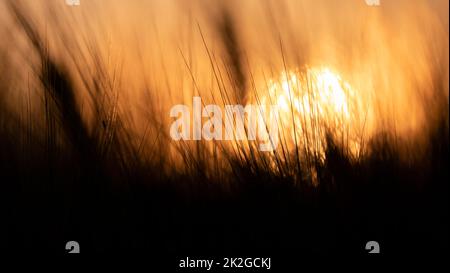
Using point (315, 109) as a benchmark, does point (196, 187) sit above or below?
below

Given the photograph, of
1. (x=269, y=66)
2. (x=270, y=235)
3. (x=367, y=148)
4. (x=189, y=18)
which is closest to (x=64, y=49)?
(x=189, y=18)

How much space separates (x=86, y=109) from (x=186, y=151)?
246mm

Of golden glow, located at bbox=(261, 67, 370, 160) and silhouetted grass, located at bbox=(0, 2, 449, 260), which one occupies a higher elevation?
golden glow, located at bbox=(261, 67, 370, 160)

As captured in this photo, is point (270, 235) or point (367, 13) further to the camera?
point (367, 13)

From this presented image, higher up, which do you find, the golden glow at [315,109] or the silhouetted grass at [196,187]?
the golden glow at [315,109]

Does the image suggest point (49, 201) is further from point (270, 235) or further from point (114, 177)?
point (270, 235)

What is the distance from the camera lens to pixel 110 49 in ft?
4.09

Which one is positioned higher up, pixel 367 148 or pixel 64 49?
pixel 64 49

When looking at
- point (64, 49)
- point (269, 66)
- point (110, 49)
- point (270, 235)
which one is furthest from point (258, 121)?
point (64, 49)
